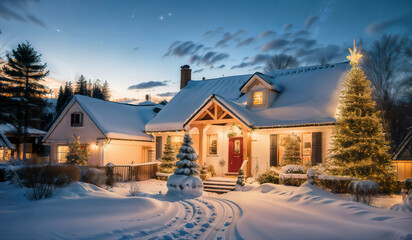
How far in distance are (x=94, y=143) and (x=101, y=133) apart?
1207mm

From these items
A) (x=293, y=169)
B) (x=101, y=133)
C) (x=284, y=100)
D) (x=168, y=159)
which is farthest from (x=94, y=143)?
(x=293, y=169)

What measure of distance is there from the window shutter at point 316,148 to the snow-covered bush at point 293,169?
6.34ft

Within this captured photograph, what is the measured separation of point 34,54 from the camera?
125 ft

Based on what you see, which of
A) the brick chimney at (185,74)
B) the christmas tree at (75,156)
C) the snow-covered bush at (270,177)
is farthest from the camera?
the brick chimney at (185,74)

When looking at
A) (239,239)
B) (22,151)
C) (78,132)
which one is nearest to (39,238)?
(239,239)

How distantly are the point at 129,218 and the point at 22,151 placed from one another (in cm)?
3079

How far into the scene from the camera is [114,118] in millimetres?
25078

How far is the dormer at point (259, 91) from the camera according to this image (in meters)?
19.3

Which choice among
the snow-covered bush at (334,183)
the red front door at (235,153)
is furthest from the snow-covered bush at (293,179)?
the red front door at (235,153)

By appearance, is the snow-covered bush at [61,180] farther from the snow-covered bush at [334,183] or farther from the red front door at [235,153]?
the red front door at [235,153]

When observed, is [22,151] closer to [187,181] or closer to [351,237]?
[187,181]

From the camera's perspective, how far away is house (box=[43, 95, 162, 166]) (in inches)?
901

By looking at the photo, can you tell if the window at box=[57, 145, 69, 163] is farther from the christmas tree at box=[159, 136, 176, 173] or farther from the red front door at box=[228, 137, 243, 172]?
the red front door at box=[228, 137, 243, 172]

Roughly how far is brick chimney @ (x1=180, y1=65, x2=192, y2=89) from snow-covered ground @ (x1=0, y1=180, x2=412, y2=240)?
59.5 feet
